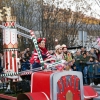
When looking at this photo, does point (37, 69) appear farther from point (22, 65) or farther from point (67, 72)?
point (22, 65)

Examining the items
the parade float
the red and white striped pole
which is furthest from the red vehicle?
the red and white striped pole

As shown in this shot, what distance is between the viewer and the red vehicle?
287 inches

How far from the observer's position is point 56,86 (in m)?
7.28

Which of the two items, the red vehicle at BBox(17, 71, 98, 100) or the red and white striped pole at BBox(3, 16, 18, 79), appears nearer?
the red vehicle at BBox(17, 71, 98, 100)

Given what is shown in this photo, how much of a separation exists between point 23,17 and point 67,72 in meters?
17.6

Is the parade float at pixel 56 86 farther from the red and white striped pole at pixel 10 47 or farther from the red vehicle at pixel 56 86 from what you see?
the red and white striped pole at pixel 10 47

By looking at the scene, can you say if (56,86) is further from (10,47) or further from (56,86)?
(10,47)

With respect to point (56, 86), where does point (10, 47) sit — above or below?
above

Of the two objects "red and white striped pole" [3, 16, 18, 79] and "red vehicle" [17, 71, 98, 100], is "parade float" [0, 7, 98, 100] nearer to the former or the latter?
"red vehicle" [17, 71, 98, 100]

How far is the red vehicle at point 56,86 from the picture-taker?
7281 mm

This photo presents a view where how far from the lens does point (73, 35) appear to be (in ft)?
87.8

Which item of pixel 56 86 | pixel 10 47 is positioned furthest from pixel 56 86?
pixel 10 47

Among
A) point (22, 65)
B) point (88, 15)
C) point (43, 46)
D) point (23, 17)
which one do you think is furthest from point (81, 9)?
point (43, 46)

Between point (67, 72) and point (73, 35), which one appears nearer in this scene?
point (67, 72)
